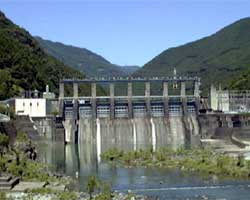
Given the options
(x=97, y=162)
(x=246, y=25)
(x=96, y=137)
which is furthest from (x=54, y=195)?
(x=246, y=25)

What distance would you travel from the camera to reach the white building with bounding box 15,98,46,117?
74062 millimetres

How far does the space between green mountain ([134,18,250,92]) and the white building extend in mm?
64817

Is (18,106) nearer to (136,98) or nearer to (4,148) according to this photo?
(136,98)

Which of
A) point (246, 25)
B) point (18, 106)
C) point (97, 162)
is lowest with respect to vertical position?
point (97, 162)

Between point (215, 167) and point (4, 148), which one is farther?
point (4, 148)

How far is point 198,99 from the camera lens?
77.2 metres

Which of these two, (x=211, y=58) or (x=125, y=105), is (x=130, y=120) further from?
(x=211, y=58)

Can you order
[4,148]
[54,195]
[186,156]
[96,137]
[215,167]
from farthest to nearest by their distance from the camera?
[96,137], [186,156], [4,148], [215,167], [54,195]

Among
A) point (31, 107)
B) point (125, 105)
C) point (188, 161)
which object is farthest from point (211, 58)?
point (188, 161)

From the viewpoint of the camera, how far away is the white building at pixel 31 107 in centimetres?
7406

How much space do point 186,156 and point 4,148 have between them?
14.0m

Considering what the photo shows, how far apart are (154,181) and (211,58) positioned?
121 metres

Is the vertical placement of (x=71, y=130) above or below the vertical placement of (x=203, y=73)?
below

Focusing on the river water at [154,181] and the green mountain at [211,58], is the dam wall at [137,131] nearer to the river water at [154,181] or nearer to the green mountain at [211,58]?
the river water at [154,181]
